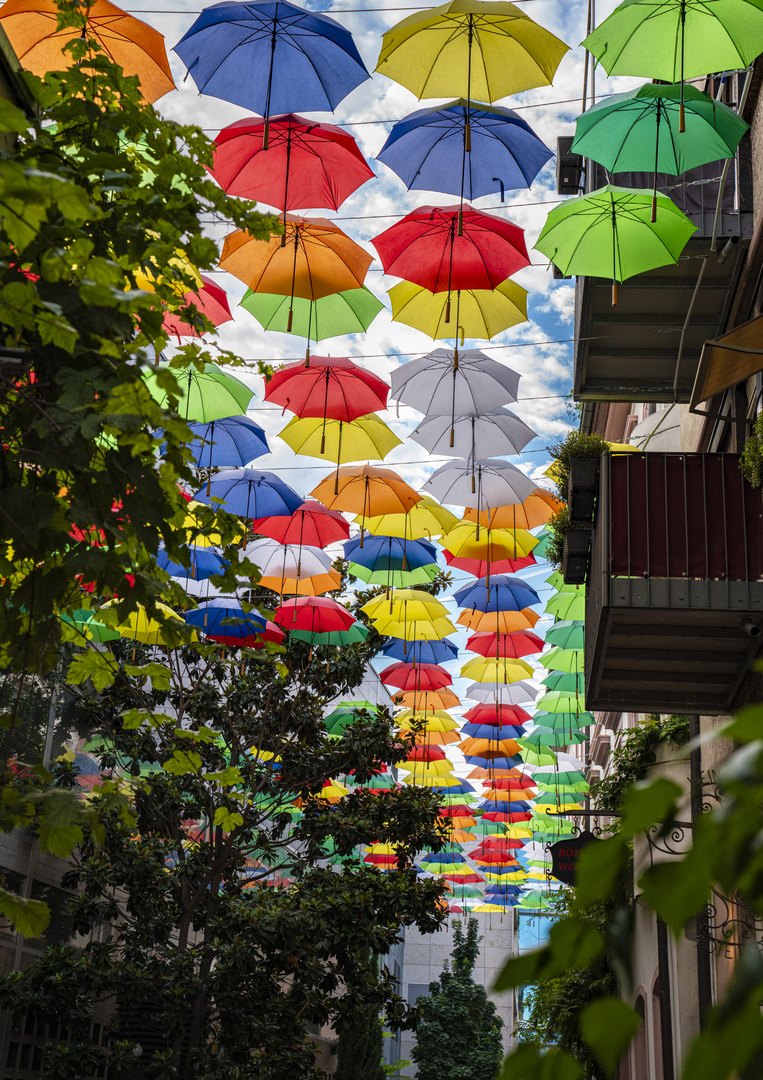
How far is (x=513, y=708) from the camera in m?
23.8

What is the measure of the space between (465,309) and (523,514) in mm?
4343

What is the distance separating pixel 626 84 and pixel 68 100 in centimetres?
1025

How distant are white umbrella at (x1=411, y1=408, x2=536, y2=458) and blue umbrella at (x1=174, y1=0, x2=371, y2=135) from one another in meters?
5.31

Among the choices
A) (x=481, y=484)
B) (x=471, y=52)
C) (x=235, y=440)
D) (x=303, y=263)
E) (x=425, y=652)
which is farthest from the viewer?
(x=425, y=652)

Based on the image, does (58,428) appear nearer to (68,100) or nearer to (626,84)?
(68,100)

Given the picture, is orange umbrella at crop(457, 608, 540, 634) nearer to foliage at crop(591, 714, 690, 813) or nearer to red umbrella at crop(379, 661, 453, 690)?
red umbrella at crop(379, 661, 453, 690)

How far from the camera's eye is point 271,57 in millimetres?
8602

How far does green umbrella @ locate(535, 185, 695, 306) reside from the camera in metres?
8.96

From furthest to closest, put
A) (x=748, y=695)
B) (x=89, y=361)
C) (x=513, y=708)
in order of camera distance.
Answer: (x=513, y=708) < (x=748, y=695) < (x=89, y=361)

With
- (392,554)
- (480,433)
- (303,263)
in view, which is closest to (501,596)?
(392,554)

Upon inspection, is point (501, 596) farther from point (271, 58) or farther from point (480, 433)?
point (271, 58)

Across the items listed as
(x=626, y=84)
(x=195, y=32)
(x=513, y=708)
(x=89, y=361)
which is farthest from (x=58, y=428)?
(x=513, y=708)

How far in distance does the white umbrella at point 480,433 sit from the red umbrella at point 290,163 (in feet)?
14.4

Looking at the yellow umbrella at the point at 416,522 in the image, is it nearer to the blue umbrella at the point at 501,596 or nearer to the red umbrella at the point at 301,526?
the red umbrella at the point at 301,526
